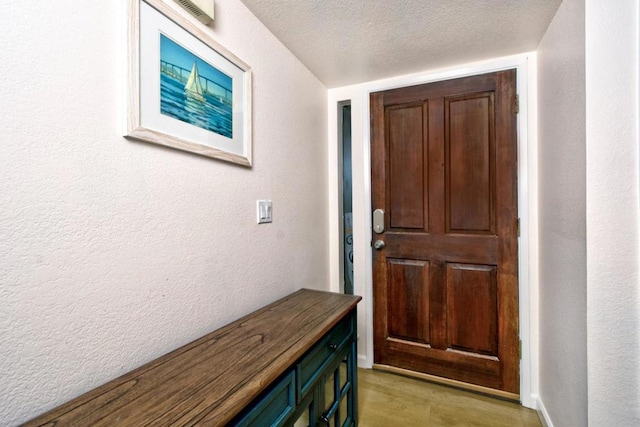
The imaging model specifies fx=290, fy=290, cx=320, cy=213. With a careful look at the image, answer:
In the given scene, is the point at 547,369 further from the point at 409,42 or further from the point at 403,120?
the point at 409,42

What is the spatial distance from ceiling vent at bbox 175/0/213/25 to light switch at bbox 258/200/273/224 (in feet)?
2.54

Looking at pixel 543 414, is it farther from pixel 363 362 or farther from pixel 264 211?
pixel 264 211

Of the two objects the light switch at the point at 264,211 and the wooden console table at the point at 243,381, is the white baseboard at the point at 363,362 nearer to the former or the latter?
the wooden console table at the point at 243,381

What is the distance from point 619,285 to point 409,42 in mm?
1492

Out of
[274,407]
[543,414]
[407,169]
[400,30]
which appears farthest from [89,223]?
[543,414]

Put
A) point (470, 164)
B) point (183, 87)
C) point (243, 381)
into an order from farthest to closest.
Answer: point (470, 164)
point (183, 87)
point (243, 381)

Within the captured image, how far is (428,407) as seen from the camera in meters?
1.74

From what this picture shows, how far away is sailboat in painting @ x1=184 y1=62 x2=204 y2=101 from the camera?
3.46ft

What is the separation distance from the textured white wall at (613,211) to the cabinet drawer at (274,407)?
1.14m

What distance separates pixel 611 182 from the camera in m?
1.06

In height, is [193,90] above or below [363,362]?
above

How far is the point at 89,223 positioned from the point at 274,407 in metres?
0.74

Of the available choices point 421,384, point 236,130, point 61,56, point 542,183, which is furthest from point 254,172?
point 421,384

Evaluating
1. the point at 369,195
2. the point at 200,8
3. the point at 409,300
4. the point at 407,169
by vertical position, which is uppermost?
the point at 200,8
